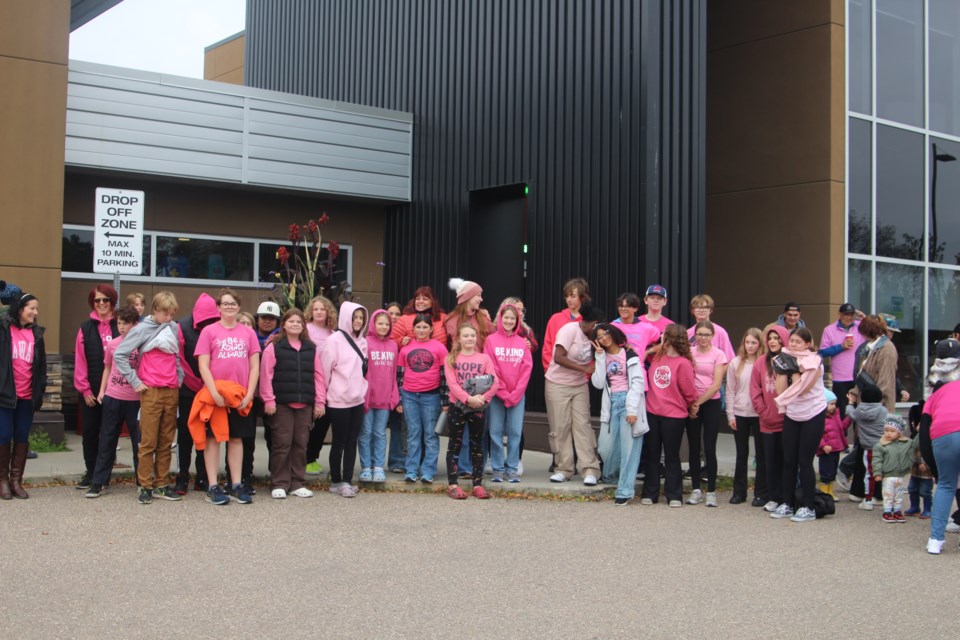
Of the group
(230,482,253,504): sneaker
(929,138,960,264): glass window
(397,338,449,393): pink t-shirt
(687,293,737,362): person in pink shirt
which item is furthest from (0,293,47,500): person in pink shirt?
(929,138,960,264): glass window

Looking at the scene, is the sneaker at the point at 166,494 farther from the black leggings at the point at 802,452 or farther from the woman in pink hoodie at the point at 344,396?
the black leggings at the point at 802,452

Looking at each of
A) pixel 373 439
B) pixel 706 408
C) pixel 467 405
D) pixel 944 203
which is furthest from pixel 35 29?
pixel 944 203

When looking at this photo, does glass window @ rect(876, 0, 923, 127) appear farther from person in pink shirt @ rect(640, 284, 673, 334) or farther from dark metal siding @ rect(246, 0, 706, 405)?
person in pink shirt @ rect(640, 284, 673, 334)

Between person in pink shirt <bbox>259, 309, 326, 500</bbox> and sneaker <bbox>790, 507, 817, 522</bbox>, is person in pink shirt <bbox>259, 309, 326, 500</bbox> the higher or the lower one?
the higher one

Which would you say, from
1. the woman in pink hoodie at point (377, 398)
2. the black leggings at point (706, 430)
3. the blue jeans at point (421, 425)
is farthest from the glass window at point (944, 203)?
the woman in pink hoodie at point (377, 398)

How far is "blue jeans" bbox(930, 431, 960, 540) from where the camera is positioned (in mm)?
7172

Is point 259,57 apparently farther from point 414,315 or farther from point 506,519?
point 506,519

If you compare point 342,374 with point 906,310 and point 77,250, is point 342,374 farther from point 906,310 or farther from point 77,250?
point 906,310

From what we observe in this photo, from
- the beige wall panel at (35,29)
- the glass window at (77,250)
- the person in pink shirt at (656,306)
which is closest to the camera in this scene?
the person in pink shirt at (656,306)

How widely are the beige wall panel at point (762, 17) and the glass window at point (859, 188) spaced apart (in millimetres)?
1601

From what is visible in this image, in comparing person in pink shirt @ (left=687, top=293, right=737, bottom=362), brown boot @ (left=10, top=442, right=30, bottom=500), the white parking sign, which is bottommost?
brown boot @ (left=10, top=442, right=30, bottom=500)

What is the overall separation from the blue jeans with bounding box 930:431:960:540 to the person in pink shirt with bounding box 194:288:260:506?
556cm

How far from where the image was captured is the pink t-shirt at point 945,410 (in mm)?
7250

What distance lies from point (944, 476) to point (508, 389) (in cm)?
399
